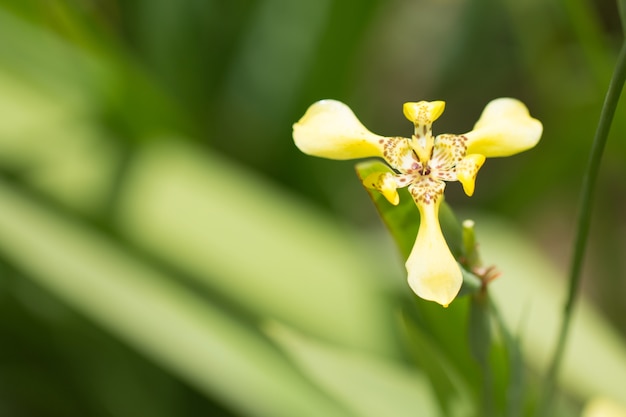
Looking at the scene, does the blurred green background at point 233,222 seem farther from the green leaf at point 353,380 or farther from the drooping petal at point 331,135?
the drooping petal at point 331,135

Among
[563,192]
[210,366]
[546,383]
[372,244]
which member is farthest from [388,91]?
[546,383]

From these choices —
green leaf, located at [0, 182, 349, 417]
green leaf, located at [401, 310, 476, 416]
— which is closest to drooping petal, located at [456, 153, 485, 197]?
green leaf, located at [401, 310, 476, 416]

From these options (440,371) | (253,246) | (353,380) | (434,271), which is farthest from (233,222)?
(434,271)

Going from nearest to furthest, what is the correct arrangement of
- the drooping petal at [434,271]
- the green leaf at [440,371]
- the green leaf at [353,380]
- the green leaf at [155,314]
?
the drooping petal at [434,271] → the green leaf at [440,371] → the green leaf at [353,380] → the green leaf at [155,314]

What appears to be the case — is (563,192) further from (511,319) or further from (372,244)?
(511,319)

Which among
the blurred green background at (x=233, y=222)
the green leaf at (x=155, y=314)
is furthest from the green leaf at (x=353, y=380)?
the green leaf at (x=155, y=314)

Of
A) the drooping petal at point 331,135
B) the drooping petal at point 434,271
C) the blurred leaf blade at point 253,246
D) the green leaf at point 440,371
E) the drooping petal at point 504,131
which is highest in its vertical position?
the blurred leaf blade at point 253,246

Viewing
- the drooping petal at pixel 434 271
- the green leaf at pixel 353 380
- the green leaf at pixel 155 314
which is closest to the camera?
the drooping petal at pixel 434 271
